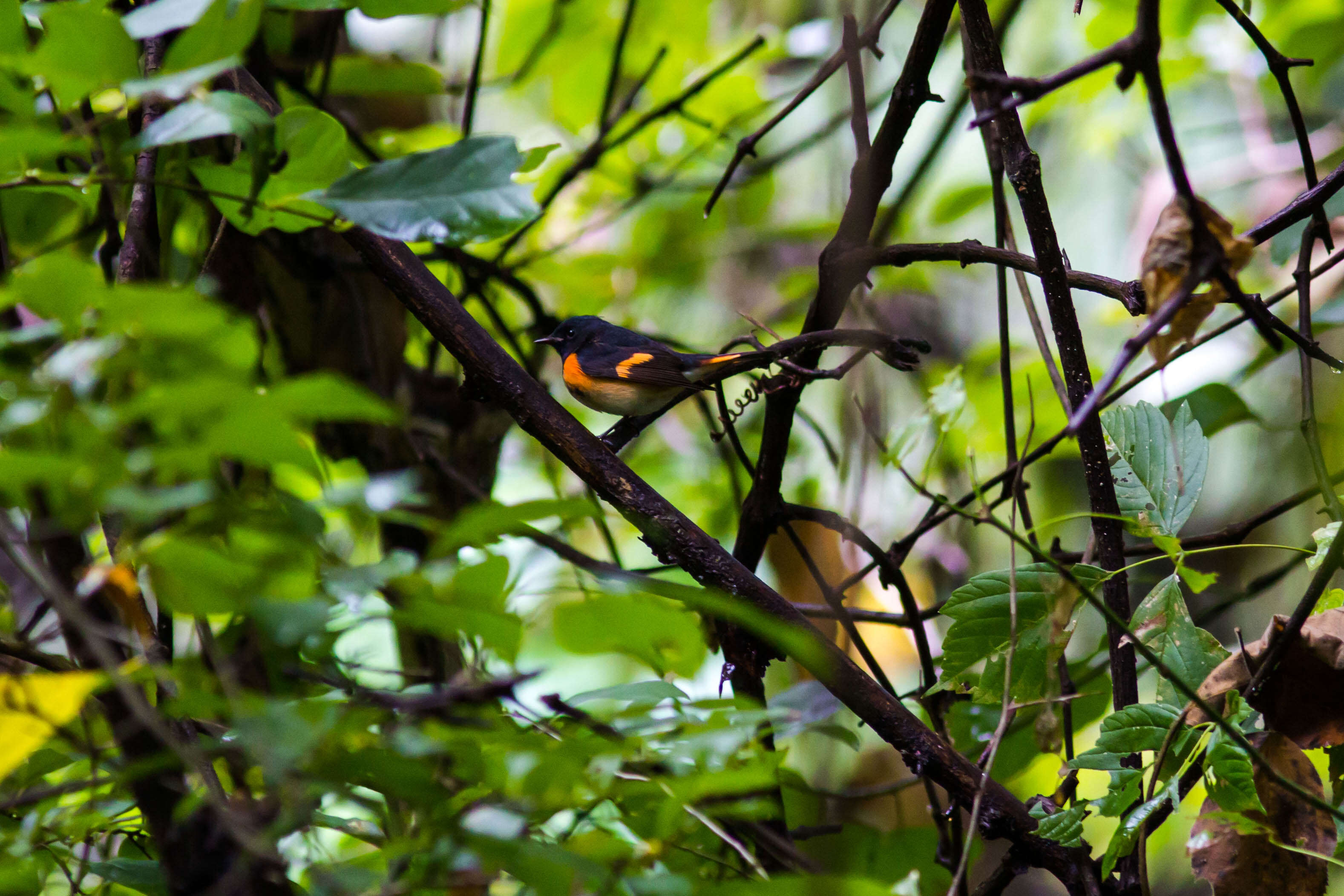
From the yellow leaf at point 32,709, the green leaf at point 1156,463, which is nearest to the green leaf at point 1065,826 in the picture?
the green leaf at point 1156,463

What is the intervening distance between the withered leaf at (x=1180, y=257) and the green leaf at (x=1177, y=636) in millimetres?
376

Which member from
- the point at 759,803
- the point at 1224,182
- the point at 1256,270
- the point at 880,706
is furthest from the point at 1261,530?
the point at 759,803

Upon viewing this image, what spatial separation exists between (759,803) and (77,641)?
0.77 metres

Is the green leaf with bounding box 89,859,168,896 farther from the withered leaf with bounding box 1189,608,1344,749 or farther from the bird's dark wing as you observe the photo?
the bird's dark wing

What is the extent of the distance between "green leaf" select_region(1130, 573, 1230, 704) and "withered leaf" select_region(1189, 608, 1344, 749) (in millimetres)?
23

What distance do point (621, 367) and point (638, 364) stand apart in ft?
0.26

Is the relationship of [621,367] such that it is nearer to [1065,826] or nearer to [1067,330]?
[1067,330]

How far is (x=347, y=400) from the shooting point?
1.88ft

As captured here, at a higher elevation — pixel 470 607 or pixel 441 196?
pixel 441 196

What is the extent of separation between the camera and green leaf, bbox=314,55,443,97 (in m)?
2.05

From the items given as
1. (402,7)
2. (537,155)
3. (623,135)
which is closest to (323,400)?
(402,7)

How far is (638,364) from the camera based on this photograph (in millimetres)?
2816

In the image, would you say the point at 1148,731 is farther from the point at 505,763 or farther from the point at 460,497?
the point at 460,497

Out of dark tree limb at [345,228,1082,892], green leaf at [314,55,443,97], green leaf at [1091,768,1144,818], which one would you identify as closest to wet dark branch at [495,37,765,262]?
green leaf at [314,55,443,97]
